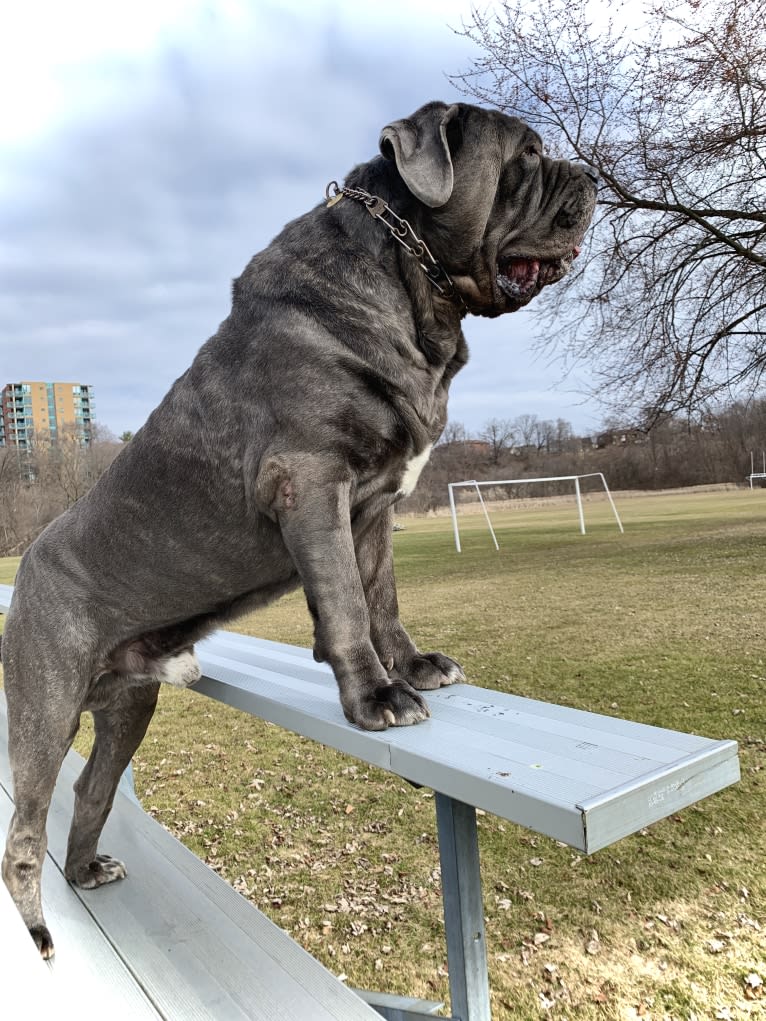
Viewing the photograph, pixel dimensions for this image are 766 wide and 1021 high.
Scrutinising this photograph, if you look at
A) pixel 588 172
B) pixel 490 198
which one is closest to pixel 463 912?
pixel 490 198

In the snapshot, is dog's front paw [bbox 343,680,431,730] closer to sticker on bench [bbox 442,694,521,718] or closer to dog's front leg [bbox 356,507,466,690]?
sticker on bench [bbox 442,694,521,718]

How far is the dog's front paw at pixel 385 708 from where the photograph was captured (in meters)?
1.67

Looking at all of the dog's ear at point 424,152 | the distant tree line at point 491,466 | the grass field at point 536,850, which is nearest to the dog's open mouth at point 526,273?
the dog's ear at point 424,152

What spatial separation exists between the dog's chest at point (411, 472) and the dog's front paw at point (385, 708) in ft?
1.65

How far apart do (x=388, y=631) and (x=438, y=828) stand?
0.58 m

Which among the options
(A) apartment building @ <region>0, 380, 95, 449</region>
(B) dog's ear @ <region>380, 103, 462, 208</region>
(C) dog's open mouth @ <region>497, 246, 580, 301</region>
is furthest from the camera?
(A) apartment building @ <region>0, 380, 95, 449</region>

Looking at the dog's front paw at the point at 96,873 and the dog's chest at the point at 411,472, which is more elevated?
the dog's chest at the point at 411,472

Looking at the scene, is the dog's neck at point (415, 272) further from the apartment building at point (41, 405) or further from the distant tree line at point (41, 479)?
the apartment building at point (41, 405)

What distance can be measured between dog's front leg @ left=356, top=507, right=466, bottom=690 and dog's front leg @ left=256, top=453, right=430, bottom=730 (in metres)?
0.33

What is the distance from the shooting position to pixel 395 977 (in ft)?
8.82

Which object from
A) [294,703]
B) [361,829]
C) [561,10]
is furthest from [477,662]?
[561,10]

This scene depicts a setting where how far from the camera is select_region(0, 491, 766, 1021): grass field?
8.65 feet

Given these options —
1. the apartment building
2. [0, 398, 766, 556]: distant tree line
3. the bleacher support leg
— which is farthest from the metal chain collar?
the apartment building

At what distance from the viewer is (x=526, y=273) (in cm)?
207
